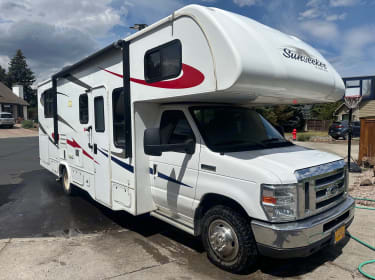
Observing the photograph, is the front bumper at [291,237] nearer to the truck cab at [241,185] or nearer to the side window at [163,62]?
the truck cab at [241,185]

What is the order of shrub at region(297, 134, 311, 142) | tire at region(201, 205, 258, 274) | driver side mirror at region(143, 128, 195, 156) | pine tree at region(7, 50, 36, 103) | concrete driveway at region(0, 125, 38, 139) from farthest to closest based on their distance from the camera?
1. pine tree at region(7, 50, 36, 103)
2. concrete driveway at region(0, 125, 38, 139)
3. shrub at region(297, 134, 311, 142)
4. driver side mirror at region(143, 128, 195, 156)
5. tire at region(201, 205, 258, 274)

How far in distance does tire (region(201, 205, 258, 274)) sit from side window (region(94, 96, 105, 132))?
277 cm

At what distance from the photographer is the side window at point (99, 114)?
5535mm

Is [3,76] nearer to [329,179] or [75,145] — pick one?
[75,145]

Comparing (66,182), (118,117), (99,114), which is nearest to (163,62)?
(118,117)

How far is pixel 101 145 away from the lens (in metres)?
5.55

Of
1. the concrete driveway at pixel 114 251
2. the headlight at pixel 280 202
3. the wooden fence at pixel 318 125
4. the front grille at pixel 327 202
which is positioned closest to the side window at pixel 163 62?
the headlight at pixel 280 202

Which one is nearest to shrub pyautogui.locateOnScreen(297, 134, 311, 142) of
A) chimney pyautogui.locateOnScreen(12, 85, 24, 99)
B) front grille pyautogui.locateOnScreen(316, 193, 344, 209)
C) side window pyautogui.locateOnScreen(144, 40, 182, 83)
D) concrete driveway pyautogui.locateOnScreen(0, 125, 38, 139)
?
front grille pyautogui.locateOnScreen(316, 193, 344, 209)

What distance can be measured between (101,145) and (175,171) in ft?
6.26

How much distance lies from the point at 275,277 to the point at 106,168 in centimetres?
327

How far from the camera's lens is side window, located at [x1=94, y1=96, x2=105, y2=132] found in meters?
5.54

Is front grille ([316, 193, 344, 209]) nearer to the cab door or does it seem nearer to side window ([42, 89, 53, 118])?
the cab door

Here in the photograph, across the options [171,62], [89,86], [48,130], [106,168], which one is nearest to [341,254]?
[171,62]

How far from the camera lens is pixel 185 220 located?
168 inches
